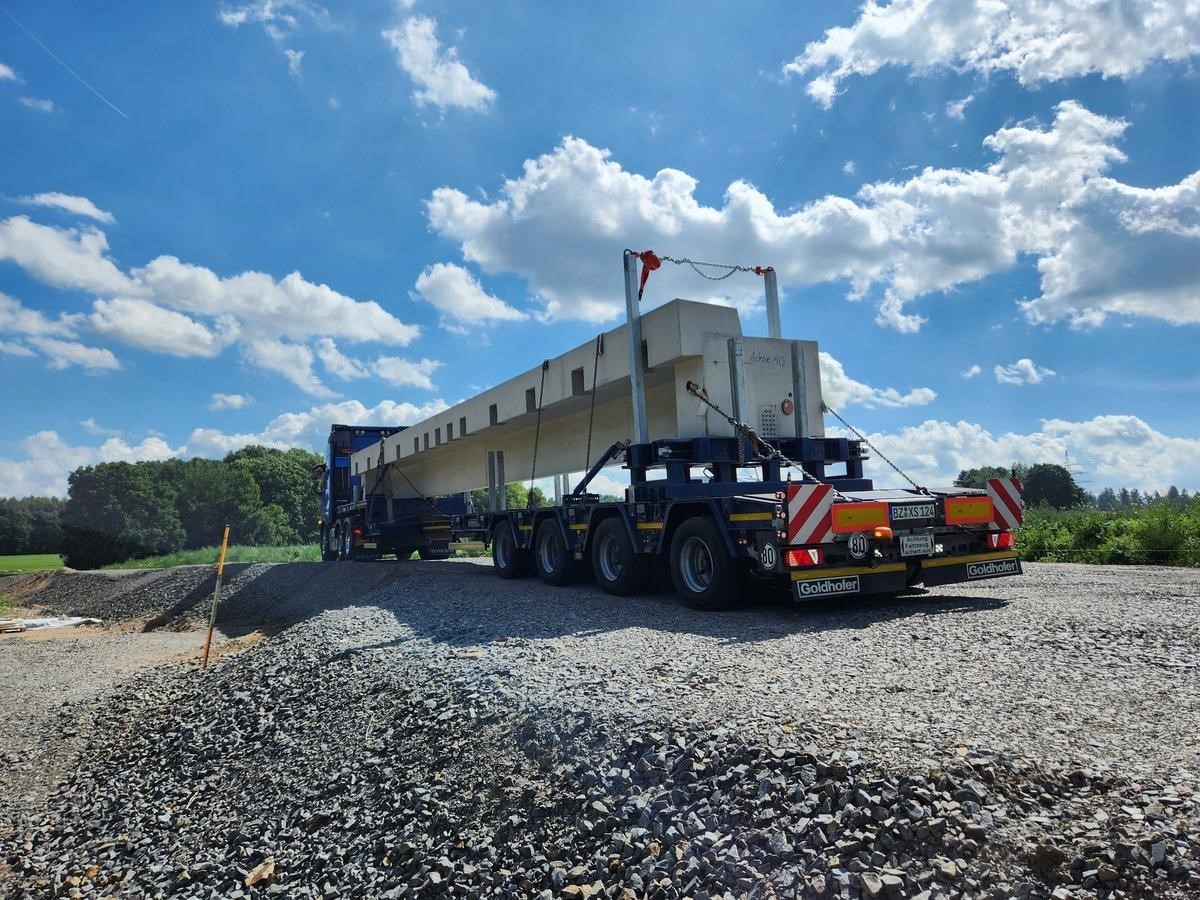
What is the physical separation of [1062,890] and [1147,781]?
860 mm

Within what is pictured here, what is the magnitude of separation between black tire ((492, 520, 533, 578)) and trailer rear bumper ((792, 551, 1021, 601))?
655cm

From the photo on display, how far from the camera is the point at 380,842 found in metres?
4.28

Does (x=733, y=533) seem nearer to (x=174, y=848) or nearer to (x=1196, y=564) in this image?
(x=174, y=848)

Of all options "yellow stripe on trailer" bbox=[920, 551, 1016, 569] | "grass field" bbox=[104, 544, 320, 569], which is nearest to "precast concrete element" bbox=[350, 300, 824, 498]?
"yellow stripe on trailer" bbox=[920, 551, 1016, 569]

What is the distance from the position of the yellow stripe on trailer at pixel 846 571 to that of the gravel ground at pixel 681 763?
1.35 ft

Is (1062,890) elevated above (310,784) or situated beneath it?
elevated above

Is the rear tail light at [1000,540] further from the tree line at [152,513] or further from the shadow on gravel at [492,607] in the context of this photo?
the tree line at [152,513]


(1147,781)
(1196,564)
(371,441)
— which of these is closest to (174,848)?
(1147,781)

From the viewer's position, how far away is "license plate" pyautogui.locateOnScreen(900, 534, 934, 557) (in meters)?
7.78

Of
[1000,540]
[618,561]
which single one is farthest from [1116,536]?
[618,561]

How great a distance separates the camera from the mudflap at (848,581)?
289 inches

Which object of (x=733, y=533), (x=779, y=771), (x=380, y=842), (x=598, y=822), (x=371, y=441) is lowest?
(x=380, y=842)

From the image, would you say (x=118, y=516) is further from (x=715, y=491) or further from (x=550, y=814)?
(x=550, y=814)

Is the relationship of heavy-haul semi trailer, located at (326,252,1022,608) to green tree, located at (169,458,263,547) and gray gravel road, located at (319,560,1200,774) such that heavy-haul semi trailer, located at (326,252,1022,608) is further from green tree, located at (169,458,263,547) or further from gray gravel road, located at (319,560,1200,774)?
green tree, located at (169,458,263,547)
